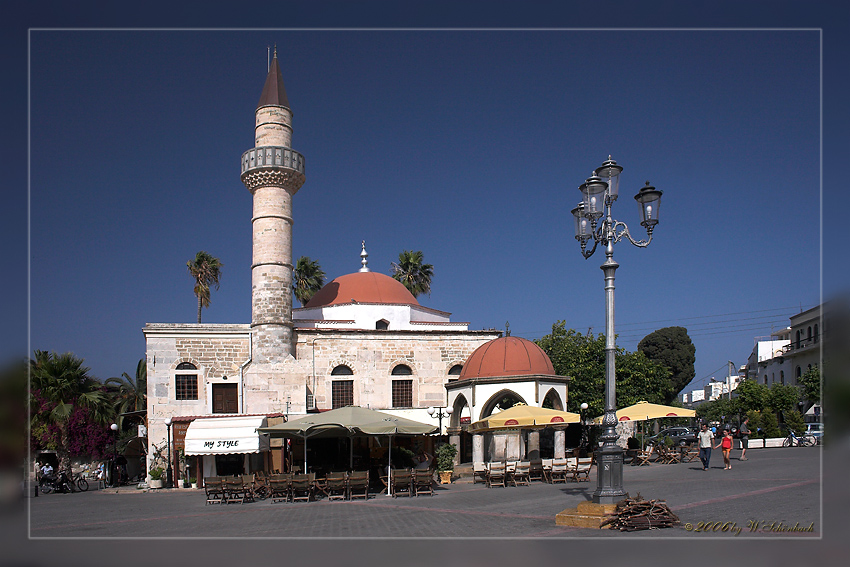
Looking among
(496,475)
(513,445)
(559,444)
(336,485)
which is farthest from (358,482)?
(513,445)

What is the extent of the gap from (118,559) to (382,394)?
66.6 feet

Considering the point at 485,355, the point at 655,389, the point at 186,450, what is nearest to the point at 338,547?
the point at 186,450

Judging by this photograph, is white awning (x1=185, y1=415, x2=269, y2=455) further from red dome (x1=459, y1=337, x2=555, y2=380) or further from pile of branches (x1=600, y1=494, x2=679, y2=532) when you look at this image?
pile of branches (x1=600, y1=494, x2=679, y2=532)

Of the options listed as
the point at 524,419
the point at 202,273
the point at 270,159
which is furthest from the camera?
the point at 202,273

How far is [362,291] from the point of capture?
110ft

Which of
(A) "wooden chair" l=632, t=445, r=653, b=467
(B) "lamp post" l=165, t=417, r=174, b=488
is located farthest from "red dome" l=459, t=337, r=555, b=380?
(B) "lamp post" l=165, t=417, r=174, b=488

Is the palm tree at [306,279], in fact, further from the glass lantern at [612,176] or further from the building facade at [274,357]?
the glass lantern at [612,176]

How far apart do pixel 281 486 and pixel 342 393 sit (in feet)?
39.0

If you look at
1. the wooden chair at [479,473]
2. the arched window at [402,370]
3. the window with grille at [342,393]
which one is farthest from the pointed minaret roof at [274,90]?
the wooden chair at [479,473]

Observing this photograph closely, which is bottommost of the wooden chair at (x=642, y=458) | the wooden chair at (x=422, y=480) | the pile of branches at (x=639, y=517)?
the wooden chair at (x=642, y=458)

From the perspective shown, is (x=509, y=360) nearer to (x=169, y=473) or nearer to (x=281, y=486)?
(x=281, y=486)

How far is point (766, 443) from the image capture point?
29.7 metres

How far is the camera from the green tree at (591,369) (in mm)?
32562

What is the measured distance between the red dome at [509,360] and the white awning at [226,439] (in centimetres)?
852
